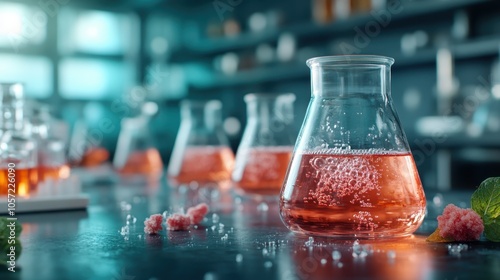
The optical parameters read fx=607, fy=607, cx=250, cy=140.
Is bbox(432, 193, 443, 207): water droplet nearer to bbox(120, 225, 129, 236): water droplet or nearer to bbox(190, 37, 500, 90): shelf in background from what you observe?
bbox(120, 225, 129, 236): water droplet

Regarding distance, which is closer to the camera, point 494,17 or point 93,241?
point 93,241

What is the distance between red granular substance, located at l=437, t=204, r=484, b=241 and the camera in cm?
73

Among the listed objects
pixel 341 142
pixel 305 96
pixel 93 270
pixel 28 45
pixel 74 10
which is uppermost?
pixel 74 10

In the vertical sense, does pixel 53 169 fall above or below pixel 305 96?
below

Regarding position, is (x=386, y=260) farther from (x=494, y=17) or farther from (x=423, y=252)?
(x=494, y=17)

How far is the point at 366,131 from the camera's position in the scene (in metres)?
0.81

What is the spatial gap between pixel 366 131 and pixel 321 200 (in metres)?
0.12

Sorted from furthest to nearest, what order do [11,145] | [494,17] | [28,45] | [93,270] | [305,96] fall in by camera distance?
[28,45] → [305,96] → [494,17] → [11,145] → [93,270]

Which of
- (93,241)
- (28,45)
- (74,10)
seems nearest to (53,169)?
(93,241)

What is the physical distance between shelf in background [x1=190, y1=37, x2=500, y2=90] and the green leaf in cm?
254

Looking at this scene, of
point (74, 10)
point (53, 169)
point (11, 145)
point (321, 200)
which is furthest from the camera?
point (74, 10)

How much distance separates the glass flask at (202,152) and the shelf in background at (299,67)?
1.95 meters

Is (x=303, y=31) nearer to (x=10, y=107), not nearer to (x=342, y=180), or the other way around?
(x=10, y=107)

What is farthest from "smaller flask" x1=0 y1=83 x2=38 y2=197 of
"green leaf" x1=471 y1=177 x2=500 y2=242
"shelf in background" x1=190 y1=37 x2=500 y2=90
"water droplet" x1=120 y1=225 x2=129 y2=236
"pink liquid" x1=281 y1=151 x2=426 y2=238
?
"shelf in background" x1=190 y1=37 x2=500 y2=90
